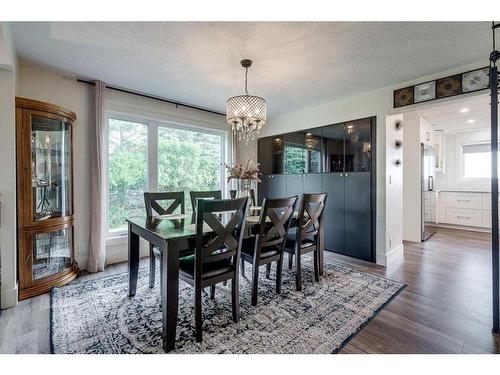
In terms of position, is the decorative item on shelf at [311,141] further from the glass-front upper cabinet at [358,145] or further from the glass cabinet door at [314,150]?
the glass-front upper cabinet at [358,145]

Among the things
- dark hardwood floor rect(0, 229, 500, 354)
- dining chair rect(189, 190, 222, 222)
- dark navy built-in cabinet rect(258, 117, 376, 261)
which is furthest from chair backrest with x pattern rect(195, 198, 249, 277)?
dark navy built-in cabinet rect(258, 117, 376, 261)

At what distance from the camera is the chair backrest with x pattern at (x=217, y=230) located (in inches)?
66.1

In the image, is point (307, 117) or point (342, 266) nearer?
point (342, 266)

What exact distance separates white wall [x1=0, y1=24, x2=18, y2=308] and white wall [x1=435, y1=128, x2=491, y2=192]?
7.72 m

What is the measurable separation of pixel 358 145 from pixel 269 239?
2.21m

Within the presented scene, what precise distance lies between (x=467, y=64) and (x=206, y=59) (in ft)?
8.95

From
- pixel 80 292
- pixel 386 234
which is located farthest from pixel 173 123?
pixel 386 234

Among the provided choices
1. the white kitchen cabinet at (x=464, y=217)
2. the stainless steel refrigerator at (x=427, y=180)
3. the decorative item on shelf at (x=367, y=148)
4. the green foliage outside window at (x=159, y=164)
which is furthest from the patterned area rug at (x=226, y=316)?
the white kitchen cabinet at (x=464, y=217)

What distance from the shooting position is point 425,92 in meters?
2.85

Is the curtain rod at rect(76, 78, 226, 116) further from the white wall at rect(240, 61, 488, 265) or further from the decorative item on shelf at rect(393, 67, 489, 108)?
the decorative item on shelf at rect(393, 67, 489, 108)

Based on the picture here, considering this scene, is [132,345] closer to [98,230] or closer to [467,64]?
[98,230]
